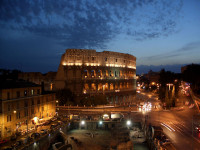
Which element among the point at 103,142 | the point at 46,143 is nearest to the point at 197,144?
the point at 103,142

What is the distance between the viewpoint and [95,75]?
63.9 metres

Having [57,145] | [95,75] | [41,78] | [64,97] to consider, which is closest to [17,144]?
[57,145]

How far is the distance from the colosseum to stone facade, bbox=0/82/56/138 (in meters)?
19.4

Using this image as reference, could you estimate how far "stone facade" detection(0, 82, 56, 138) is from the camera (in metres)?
27.6

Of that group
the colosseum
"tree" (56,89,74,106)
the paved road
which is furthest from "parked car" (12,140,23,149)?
the colosseum

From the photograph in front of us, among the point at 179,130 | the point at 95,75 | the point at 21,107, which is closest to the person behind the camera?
the point at 179,130

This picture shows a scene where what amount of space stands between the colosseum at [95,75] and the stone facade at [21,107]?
19.4 m

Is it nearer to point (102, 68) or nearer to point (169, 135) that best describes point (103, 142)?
point (169, 135)

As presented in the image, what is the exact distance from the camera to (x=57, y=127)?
1238 inches

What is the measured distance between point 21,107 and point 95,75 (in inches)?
1373

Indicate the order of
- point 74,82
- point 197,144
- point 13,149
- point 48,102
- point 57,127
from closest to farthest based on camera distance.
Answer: point 13,149
point 197,144
point 57,127
point 48,102
point 74,82

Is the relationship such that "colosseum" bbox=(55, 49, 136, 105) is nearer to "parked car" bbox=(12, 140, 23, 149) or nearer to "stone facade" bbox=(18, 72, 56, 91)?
"stone facade" bbox=(18, 72, 56, 91)

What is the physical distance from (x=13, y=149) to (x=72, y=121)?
17.9 metres

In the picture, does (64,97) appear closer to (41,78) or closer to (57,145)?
(57,145)
